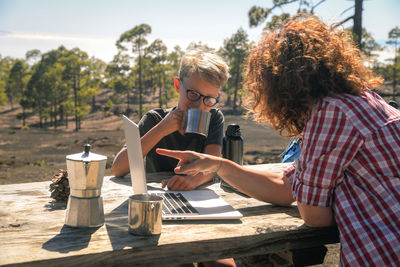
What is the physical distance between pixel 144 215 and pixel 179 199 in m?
0.49

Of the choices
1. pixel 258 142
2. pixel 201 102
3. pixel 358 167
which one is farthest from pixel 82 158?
pixel 258 142

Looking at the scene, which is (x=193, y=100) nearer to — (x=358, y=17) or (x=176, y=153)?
(x=176, y=153)

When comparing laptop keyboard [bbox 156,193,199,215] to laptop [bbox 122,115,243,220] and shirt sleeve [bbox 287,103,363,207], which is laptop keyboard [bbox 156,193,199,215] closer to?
laptop [bbox 122,115,243,220]

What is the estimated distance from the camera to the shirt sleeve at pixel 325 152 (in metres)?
1.27

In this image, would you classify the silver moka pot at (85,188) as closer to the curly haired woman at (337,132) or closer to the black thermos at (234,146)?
the curly haired woman at (337,132)

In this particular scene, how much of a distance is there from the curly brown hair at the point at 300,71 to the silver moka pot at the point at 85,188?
69cm

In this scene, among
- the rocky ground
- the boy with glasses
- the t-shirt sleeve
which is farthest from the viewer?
the rocky ground

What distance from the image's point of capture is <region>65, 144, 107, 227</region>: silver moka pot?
1263mm

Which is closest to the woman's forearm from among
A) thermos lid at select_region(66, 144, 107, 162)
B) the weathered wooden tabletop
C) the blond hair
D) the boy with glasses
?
the weathered wooden tabletop

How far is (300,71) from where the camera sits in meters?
1.40

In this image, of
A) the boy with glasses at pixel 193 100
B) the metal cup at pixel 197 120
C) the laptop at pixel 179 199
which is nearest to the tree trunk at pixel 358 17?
the boy with glasses at pixel 193 100

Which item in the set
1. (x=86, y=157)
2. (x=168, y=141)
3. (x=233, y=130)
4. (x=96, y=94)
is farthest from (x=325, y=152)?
(x=96, y=94)

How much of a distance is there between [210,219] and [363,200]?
1.86 feet

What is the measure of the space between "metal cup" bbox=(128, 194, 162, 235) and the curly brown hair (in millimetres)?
611
